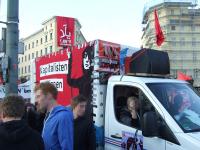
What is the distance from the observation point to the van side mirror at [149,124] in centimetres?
564

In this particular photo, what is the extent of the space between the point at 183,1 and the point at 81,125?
9703cm

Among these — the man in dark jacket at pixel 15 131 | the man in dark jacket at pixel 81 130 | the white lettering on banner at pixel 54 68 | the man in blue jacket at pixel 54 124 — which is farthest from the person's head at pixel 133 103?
the man in dark jacket at pixel 15 131

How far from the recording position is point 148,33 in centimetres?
8794

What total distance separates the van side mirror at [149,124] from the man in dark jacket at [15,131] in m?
1.97

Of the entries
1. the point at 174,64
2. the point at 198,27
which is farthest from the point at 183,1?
the point at 174,64

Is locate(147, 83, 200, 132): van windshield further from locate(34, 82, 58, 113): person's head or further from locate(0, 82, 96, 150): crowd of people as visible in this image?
locate(34, 82, 58, 113): person's head

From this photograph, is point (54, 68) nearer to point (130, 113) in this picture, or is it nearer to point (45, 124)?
point (130, 113)

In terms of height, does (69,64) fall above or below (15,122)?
above

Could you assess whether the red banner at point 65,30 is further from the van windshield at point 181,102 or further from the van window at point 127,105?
the van windshield at point 181,102

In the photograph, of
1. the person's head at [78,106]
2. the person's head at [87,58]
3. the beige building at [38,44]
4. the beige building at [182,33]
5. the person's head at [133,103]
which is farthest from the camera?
the beige building at [38,44]

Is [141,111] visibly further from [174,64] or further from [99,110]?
[174,64]

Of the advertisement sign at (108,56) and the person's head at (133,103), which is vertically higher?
the advertisement sign at (108,56)

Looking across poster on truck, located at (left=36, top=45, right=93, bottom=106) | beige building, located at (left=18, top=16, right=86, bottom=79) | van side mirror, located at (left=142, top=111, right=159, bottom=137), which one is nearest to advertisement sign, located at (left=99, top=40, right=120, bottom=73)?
poster on truck, located at (left=36, top=45, right=93, bottom=106)

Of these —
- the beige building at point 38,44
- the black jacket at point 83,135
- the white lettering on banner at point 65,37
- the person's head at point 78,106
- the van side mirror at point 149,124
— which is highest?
the beige building at point 38,44
